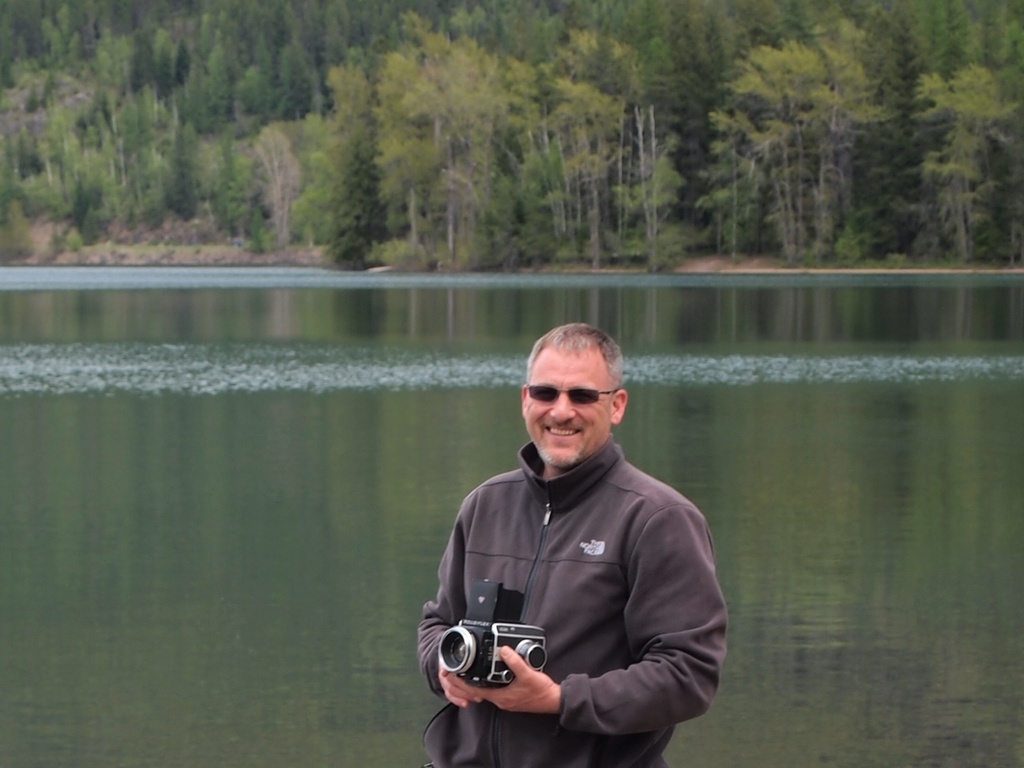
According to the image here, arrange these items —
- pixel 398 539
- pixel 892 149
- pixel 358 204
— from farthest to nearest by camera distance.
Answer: pixel 358 204 < pixel 892 149 < pixel 398 539

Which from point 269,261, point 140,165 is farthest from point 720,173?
point 140,165

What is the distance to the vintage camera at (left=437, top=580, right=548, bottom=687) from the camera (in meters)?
3.85

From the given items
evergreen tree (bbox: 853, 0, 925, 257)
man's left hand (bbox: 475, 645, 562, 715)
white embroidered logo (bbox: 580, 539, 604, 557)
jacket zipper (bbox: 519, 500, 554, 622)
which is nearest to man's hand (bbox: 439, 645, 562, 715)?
man's left hand (bbox: 475, 645, 562, 715)

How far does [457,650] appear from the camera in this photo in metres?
3.91

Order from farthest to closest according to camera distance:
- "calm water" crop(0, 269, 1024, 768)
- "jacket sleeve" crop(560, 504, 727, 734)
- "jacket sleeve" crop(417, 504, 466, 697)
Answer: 1. "calm water" crop(0, 269, 1024, 768)
2. "jacket sleeve" crop(417, 504, 466, 697)
3. "jacket sleeve" crop(560, 504, 727, 734)

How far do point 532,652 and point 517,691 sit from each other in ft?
0.32

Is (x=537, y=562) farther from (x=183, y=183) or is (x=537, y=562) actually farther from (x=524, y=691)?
(x=183, y=183)

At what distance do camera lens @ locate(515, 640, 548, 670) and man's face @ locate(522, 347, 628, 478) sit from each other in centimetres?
42

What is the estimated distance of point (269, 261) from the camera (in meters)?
150

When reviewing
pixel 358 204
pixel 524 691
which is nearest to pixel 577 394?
pixel 524 691

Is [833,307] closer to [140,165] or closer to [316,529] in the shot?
[316,529]

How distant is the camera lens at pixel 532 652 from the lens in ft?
12.7

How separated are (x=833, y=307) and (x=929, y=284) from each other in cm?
2022

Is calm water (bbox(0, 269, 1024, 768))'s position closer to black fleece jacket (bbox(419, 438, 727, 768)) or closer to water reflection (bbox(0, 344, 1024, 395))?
water reflection (bbox(0, 344, 1024, 395))
